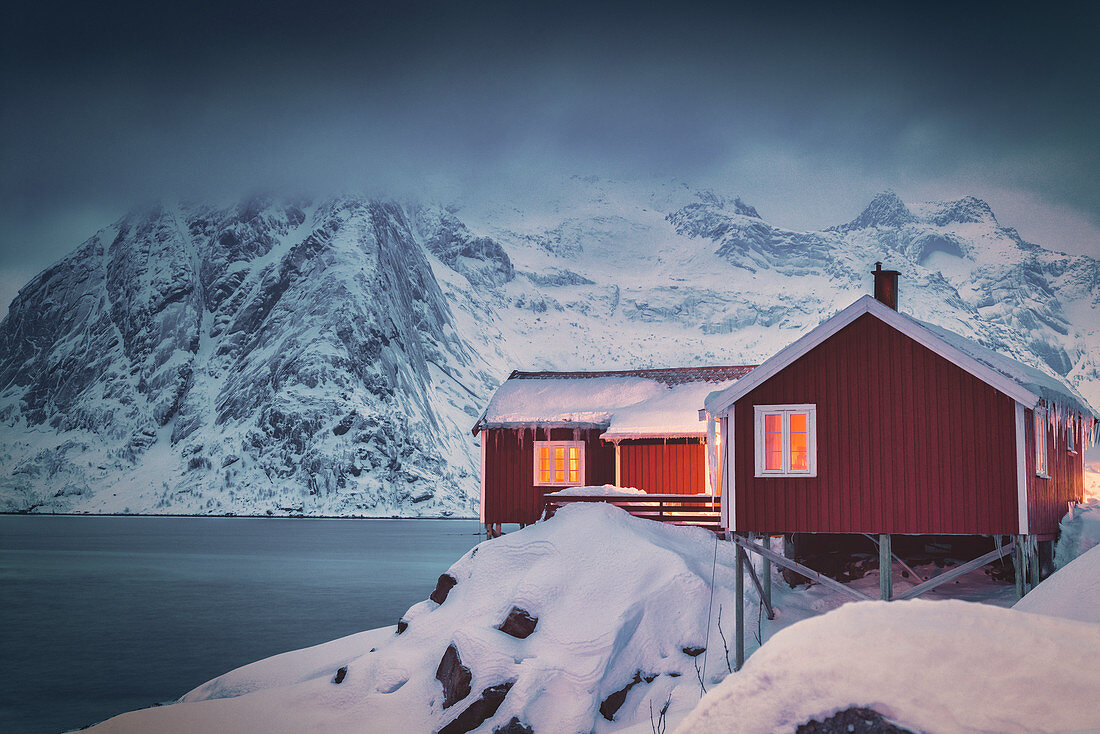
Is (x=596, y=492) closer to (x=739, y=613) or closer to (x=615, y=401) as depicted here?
(x=615, y=401)

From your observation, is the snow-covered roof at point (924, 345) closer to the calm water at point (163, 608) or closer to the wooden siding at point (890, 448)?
the wooden siding at point (890, 448)

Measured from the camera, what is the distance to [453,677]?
19.9 m

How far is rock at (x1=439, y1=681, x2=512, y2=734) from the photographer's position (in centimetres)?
1855

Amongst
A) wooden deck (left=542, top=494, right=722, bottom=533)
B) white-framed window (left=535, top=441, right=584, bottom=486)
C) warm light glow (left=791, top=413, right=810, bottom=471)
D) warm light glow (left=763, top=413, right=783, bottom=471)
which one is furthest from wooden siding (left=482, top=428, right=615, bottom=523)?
warm light glow (left=791, top=413, right=810, bottom=471)

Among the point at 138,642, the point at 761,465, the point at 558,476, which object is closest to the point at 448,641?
the point at 761,465

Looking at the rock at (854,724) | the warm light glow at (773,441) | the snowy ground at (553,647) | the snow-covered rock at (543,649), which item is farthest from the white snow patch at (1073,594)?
the warm light glow at (773,441)

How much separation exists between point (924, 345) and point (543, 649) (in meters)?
9.97

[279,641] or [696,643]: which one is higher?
[696,643]

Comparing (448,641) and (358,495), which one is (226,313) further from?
(448,641)

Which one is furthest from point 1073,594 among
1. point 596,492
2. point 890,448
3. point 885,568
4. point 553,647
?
point 596,492

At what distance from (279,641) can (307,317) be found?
471 ft

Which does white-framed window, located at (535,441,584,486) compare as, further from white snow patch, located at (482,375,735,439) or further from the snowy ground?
the snowy ground

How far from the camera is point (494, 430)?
3453cm

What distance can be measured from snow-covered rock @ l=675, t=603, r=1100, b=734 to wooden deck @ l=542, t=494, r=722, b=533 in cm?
1947
